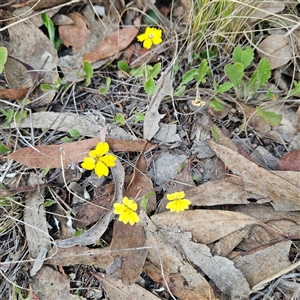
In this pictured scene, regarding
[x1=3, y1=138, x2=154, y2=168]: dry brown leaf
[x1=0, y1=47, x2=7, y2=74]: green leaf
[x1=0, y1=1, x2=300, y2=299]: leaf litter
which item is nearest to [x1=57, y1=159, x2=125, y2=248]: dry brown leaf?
[x1=0, y1=1, x2=300, y2=299]: leaf litter

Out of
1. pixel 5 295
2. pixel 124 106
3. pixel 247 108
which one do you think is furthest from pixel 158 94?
pixel 5 295

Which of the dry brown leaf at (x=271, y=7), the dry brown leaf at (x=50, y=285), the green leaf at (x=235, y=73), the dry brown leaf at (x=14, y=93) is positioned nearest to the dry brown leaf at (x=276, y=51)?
the dry brown leaf at (x=271, y=7)

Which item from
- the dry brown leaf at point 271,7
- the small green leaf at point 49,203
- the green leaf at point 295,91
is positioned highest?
the dry brown leaf at point 271,7

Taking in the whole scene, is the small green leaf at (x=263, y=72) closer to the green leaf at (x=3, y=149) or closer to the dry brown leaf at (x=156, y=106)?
the dry brown leaf at (x=156, y=106)

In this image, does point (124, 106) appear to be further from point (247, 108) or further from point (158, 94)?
point (247, 108)

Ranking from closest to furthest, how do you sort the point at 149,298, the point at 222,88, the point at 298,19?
1. the point at 149,298
2. the point at 222,88
3. the point at 298,19

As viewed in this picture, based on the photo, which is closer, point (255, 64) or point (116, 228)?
point (116, 228)

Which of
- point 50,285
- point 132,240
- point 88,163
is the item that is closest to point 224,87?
point 88,163
